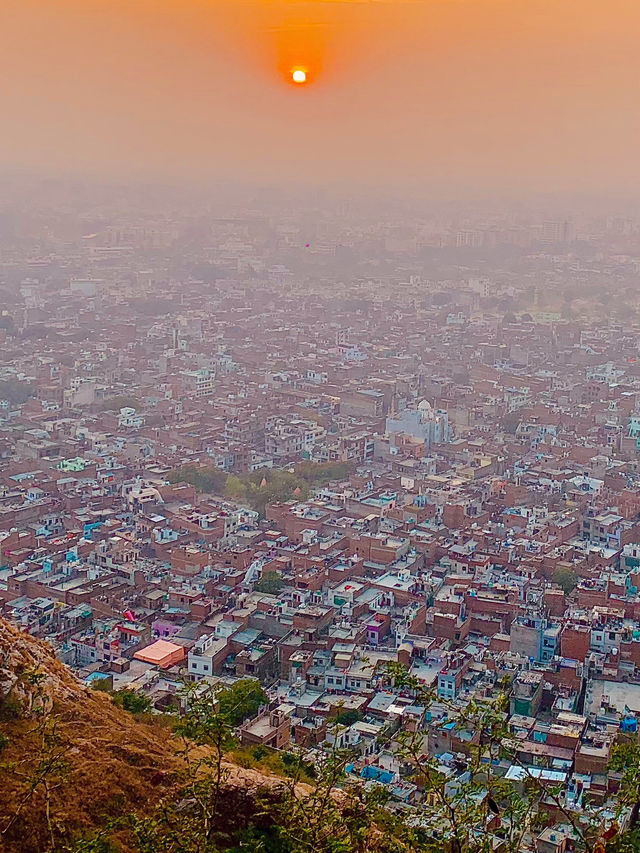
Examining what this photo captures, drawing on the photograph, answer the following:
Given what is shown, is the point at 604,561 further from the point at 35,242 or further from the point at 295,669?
the point at 35,242

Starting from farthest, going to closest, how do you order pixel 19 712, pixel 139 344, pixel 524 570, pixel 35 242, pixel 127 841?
pixel 35 242 < pixel 139 344 < pixel 524 570 < pixel 19 712 < pixel 127 841

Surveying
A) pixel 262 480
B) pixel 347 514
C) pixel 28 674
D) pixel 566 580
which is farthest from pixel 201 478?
pixel 28 674

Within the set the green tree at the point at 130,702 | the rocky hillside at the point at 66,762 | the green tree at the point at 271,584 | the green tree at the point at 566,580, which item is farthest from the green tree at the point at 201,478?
the rocky hillside at the point at 66,762

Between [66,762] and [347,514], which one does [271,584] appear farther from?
[66,762]

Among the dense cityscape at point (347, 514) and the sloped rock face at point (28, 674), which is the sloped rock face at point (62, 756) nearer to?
the sloped rock face at point (28, 674)

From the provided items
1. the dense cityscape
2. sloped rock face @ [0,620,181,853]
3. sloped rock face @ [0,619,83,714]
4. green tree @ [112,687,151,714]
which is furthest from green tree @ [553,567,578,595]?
sloped rock face @ [0,619,83,714]

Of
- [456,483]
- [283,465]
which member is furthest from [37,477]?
[456,483]

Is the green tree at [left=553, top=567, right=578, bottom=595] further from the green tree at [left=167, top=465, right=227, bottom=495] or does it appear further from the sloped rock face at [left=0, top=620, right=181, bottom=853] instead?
the sloped rock face at [left=0, top=620, right=181, bottom=853]
